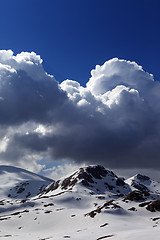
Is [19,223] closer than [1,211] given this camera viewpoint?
Yes

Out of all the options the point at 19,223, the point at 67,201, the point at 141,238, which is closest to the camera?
the point at 141,238

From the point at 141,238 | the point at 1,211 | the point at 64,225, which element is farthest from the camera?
the point at 1,211

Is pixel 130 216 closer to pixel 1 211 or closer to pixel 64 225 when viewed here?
pixel 64 225

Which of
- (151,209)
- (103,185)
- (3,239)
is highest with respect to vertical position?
(103,185)

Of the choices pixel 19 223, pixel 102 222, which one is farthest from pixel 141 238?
pixel 19 223

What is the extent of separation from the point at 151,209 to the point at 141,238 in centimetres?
6235

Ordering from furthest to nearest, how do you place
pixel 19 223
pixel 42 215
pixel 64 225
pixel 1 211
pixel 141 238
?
pixel 1 211 → pixel 42 215 → pixel 19 223 → pixel 64 225 → pixel 141 238

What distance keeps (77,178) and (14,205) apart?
81.6 metres

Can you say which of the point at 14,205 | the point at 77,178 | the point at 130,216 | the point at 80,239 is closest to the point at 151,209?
the point at 130,216

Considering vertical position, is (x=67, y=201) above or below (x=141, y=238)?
above

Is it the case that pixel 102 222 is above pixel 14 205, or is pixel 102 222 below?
below

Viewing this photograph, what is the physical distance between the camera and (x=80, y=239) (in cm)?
4862

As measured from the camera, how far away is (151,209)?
299 ft

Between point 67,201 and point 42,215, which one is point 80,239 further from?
point 67,201
